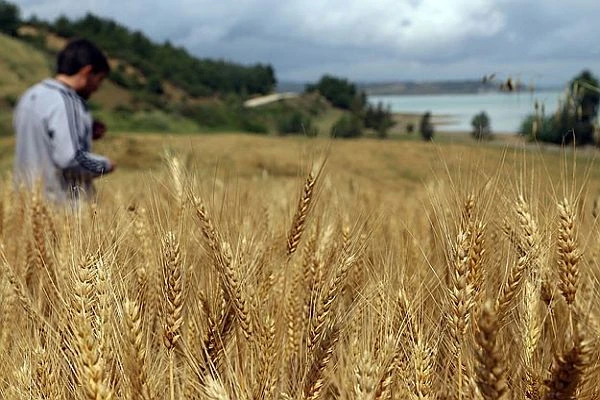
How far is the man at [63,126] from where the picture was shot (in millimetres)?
3533

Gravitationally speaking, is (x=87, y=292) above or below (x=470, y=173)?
below

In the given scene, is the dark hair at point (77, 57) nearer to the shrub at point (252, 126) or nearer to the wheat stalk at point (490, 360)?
the wheat stalk at point (490, 360)

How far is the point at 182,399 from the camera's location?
1.19 metres

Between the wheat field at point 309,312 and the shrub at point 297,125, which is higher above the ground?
the shrub at point 297,125

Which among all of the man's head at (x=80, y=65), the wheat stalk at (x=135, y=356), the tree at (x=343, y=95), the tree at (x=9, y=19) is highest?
the tree at (x=9, y=19)

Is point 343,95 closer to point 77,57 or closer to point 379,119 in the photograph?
point 379,119

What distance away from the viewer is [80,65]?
153 inches

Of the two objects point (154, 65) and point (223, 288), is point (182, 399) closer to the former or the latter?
point (223, 288)

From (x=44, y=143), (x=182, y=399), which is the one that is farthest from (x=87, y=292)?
(x=44, y=143)

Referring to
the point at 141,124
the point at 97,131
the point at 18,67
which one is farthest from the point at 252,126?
the point at 97,131

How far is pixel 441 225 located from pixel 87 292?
725mm

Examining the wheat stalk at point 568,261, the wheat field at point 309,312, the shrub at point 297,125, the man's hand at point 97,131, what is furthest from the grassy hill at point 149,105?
the wheat stalk at point 568,261

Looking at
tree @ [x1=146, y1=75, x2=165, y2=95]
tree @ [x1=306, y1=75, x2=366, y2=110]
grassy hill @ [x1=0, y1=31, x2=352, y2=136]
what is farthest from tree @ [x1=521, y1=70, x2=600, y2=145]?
tree @ [x1=146, y1=75, x2=165, y2=95]

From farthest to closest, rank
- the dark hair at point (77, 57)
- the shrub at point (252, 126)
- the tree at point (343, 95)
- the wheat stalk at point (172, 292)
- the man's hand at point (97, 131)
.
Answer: the tree at point (343, 95) < the shrub at point (252, 126) < the man's hand at point (97, 131) < the dark hair at point (77, 57) < the wheat stalk at point (172, 292)
